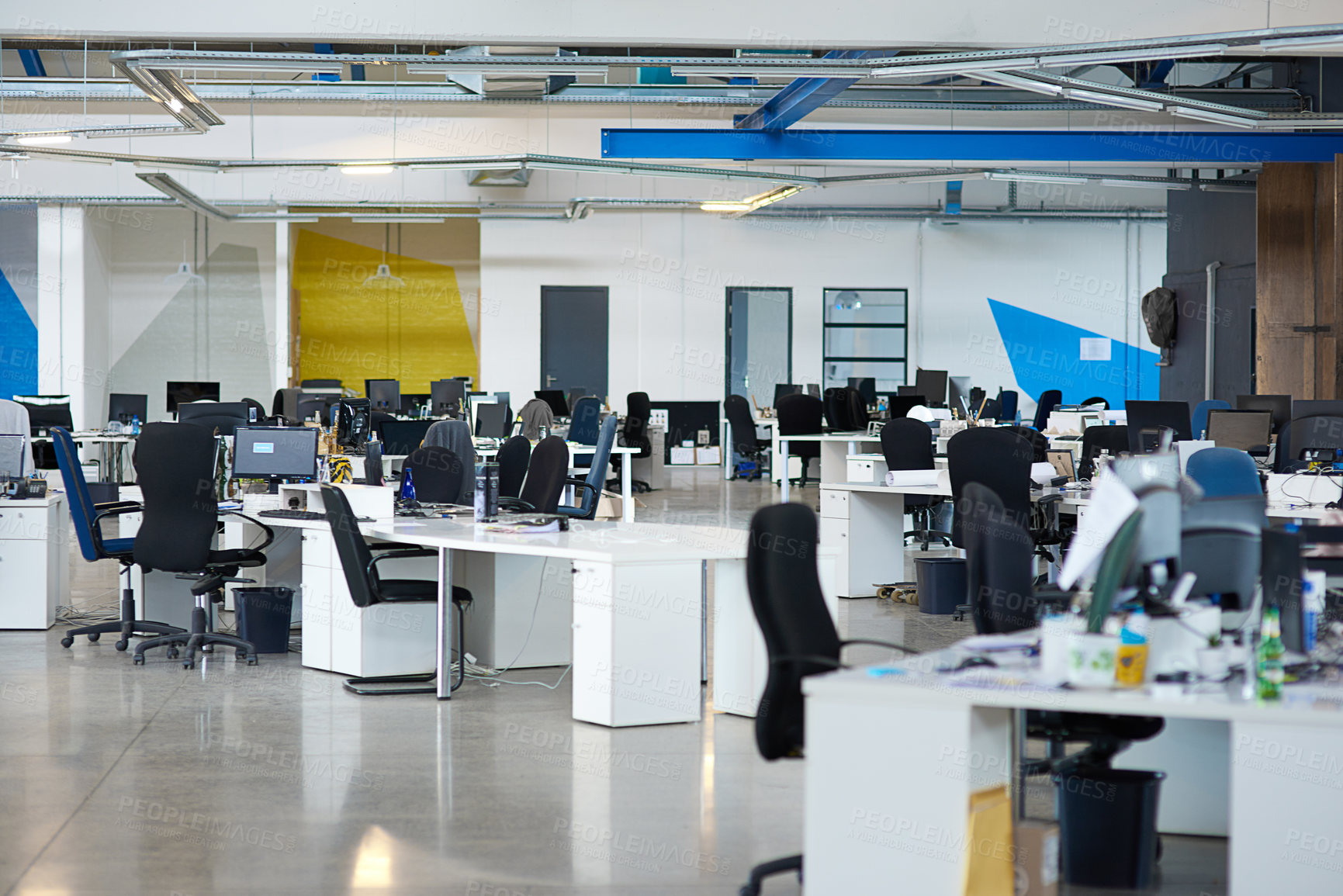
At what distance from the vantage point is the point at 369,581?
17.6 ft

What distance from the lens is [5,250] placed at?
15.5m

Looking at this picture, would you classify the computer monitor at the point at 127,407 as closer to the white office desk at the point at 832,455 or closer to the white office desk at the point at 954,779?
the white office desk at the point at 832,455

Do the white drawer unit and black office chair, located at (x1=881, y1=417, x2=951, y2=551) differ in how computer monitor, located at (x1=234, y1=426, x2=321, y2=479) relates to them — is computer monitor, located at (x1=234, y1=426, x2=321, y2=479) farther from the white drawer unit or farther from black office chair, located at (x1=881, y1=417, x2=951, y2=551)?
black office chair, located at (x1=881, y1=417, x2=951, y2=551)

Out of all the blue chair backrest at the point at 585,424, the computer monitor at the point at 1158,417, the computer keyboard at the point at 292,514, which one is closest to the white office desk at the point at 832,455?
the blue chair backrest at the point at 585,424

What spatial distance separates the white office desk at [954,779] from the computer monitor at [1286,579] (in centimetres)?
41

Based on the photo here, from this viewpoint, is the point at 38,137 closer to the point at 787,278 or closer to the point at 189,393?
the point at 189,393

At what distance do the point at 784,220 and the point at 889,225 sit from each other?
4.93 ft

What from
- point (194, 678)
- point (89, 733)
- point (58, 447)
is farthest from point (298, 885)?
point (58, 447)

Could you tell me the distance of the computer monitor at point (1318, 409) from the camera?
7.46 meters

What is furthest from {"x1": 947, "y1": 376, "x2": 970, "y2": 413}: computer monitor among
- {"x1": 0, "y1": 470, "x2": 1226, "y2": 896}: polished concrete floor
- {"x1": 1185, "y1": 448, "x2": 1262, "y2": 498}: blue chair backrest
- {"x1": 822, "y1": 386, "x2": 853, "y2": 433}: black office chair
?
{"x1": 0, "y1": 470, "x2": 1226, "y2": 896}: polished concrete floor

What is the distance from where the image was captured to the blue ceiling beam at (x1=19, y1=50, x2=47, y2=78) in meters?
12.2

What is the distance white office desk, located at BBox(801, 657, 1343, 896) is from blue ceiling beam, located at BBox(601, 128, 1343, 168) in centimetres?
864

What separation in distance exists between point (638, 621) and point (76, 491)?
3.21 meters

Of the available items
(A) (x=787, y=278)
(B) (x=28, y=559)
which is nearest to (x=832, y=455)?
Answer: (A) (x=787, y=278)
